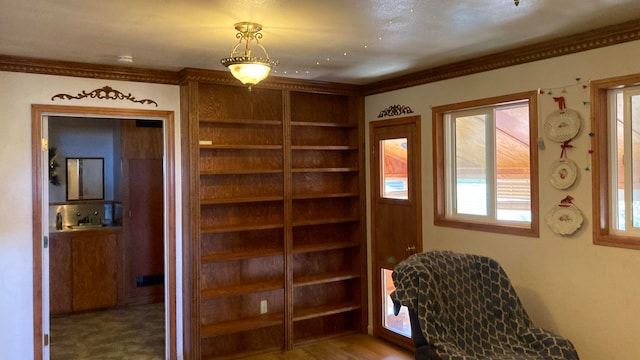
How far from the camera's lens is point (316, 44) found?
334cm

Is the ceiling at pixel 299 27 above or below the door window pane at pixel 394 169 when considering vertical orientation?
above

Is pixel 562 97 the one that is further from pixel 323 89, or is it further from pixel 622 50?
pixel 323 89

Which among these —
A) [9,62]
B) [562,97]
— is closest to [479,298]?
[562,97]

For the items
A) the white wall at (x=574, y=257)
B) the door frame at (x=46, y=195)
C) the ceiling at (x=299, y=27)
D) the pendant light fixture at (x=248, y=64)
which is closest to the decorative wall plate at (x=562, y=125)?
the white wall at (x=574, y=257)

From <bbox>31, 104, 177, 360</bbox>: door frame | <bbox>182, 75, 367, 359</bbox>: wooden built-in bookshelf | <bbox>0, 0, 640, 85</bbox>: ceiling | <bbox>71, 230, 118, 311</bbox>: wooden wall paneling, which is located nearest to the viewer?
<bbox>0, 0, 640, 85</bbox>: ceiling

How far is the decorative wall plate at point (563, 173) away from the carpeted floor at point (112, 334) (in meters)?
3.55

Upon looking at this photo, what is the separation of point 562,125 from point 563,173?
12.5 inches

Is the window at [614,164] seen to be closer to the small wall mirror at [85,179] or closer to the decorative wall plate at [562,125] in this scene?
the decorative wall plate at [562,125]

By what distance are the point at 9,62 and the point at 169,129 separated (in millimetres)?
1232

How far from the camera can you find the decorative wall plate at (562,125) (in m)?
3.20

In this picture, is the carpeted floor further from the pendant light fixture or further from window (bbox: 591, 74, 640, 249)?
window (bbox: 591, 74, 640, 249)

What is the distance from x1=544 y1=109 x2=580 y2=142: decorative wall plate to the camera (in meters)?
3.20

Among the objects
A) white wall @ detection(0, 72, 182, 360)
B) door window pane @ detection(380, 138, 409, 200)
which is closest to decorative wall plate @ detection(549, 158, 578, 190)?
door window pane @ detection(380, 138, 409, 200)

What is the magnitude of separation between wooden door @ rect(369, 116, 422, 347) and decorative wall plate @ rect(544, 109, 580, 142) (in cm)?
124
